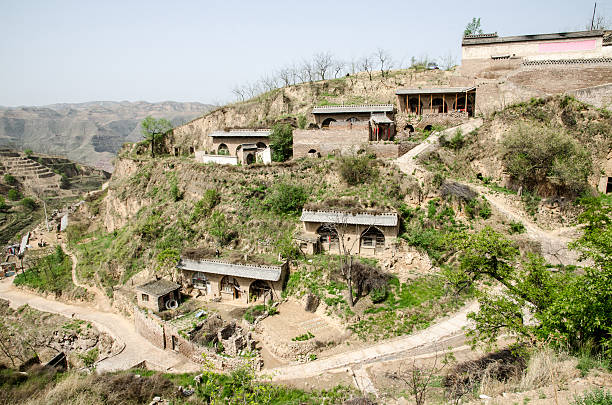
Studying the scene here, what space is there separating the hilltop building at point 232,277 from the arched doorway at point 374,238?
6.04 meters

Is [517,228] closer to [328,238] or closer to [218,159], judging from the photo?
[328,238]

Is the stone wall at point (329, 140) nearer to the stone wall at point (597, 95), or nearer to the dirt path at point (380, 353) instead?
the stone wall at point (597, 95)

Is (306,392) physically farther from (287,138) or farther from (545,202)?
(287,138)

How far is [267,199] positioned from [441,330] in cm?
1761

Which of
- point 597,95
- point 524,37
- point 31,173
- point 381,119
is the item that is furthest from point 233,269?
point 31,173

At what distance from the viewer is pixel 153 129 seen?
1970 inches

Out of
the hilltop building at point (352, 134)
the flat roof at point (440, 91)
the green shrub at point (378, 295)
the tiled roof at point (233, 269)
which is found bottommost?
the green shrub at point (378, 295)

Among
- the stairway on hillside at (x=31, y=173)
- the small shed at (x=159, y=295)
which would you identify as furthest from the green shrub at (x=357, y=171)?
the stairway on hillside at (x=31, y=173)

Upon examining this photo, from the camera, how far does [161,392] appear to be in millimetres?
15836

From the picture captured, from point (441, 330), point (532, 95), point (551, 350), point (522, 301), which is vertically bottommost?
point (441, 330)

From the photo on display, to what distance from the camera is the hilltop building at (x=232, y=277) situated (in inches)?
961

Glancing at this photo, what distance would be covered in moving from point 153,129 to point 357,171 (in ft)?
109

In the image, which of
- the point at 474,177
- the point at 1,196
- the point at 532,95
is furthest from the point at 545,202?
the point at 1,196

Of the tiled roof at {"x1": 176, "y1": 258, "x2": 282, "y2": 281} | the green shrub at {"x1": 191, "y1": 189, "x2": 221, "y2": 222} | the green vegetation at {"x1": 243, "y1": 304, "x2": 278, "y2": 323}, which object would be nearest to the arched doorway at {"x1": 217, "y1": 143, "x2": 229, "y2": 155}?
the green shrub at {"x1": 191, "y1": 189, "x2": 221, "y2": 222}
